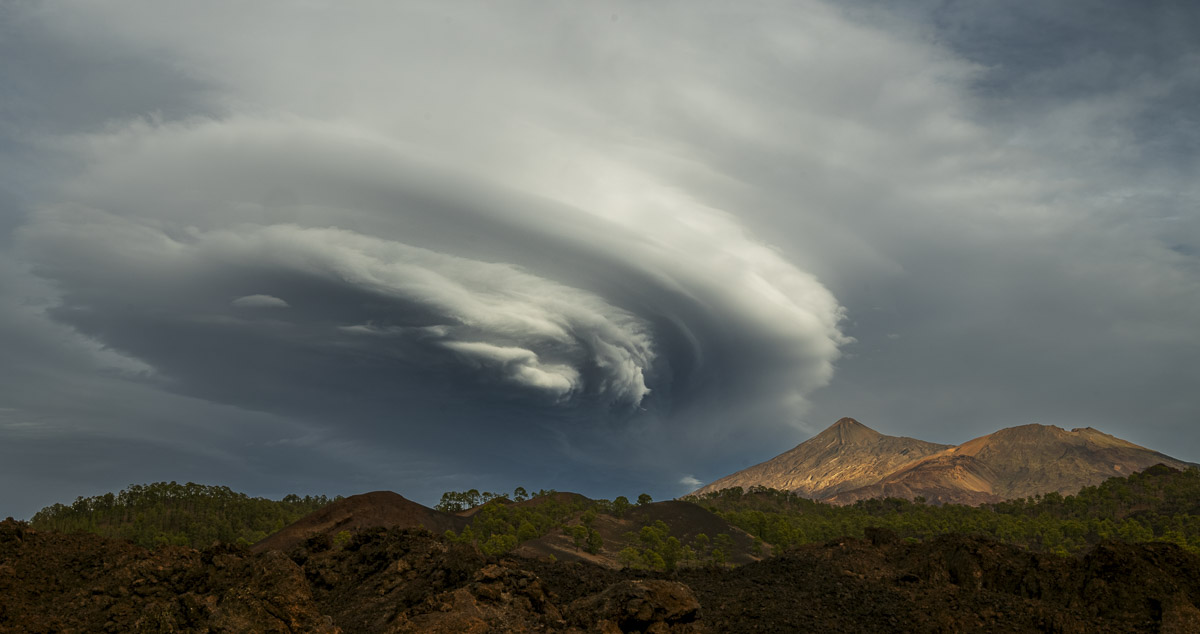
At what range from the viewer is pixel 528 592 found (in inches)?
1033

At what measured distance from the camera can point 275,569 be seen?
2616cm

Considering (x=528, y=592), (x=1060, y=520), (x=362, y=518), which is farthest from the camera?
(x=1060, y=520)

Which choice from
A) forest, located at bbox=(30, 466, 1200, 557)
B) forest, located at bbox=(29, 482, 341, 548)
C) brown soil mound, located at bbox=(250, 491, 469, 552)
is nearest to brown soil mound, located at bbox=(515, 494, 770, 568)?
forest, located at bbox=(30, 466, 1200, 557)

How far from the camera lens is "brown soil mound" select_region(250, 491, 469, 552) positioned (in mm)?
89188

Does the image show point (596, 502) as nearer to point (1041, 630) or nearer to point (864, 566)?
point (864, 566)

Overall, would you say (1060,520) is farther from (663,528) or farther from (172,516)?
(172,516)

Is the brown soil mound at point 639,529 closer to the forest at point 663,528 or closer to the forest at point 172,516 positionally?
the forest at point 663,528

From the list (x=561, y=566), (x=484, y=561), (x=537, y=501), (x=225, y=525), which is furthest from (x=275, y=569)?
(x=537, y=501)

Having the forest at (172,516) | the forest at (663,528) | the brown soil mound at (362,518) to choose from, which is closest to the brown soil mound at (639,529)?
the forest at (663,528)

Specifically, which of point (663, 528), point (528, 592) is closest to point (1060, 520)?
point (663, 528)

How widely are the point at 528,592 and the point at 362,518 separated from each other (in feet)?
250

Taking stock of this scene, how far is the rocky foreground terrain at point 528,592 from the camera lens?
2247 cm

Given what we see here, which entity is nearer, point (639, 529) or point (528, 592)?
point (528, 592)

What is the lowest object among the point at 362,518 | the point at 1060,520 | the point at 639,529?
the point at 639,529
